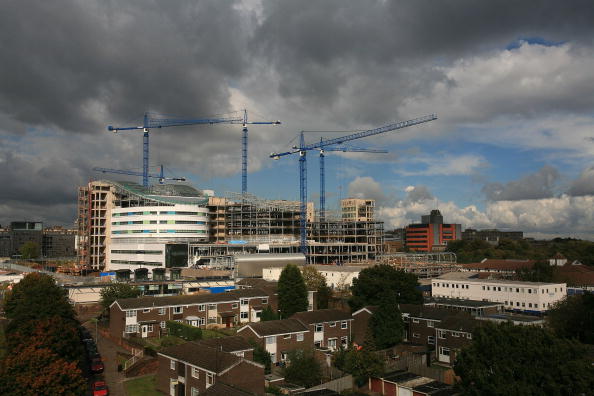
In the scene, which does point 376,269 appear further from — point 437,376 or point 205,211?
point 205,211

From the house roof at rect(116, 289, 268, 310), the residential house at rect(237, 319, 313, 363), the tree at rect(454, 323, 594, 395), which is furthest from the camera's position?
the house roof at rect(116, 289, 268, 310)

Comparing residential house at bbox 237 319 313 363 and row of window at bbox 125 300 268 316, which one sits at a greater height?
row of window at bbox 125 300 268 316

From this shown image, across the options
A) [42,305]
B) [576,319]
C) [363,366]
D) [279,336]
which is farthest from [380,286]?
[42,305]

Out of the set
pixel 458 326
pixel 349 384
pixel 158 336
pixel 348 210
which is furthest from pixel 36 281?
pixel 348 210

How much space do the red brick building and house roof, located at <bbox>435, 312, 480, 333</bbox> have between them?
487 feet

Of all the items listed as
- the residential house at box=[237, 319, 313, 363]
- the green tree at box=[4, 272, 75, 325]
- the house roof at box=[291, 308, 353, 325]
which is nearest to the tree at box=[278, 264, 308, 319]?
the house roof at box=[291, 308, 353, 325]

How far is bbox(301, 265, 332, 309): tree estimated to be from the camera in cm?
5562

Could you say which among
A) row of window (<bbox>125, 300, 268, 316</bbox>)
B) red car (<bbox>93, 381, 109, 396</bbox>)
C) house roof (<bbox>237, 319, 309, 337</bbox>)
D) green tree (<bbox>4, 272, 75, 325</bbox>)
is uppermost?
green tree (<bbox>4, 272, 75, 325</bbox>)

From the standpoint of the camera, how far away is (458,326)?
38.5m

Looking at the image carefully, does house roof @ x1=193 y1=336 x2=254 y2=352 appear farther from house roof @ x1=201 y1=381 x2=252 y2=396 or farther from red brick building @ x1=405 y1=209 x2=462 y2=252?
red brick building @ x1=405 y1=209 x2=462 y2=252

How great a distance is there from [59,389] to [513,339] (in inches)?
898

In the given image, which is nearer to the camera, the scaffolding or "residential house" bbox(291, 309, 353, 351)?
"residential house" bbox(291, 309, 353, 351)

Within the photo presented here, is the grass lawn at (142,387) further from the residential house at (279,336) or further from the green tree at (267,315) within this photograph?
the green tree at (267,315)

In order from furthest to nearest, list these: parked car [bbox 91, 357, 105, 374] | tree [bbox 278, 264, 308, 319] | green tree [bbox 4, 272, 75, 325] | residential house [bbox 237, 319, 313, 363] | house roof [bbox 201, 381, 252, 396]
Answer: tree [bbox 278, 264, 308, 319]
residential house [bbox 237, 319, 313, 363]
green tree [bbox 4, 272, 75, 325]
parked car [bbox 91, 357, 105, 374]
house roof [bbox 201, 381, 252, 396]
